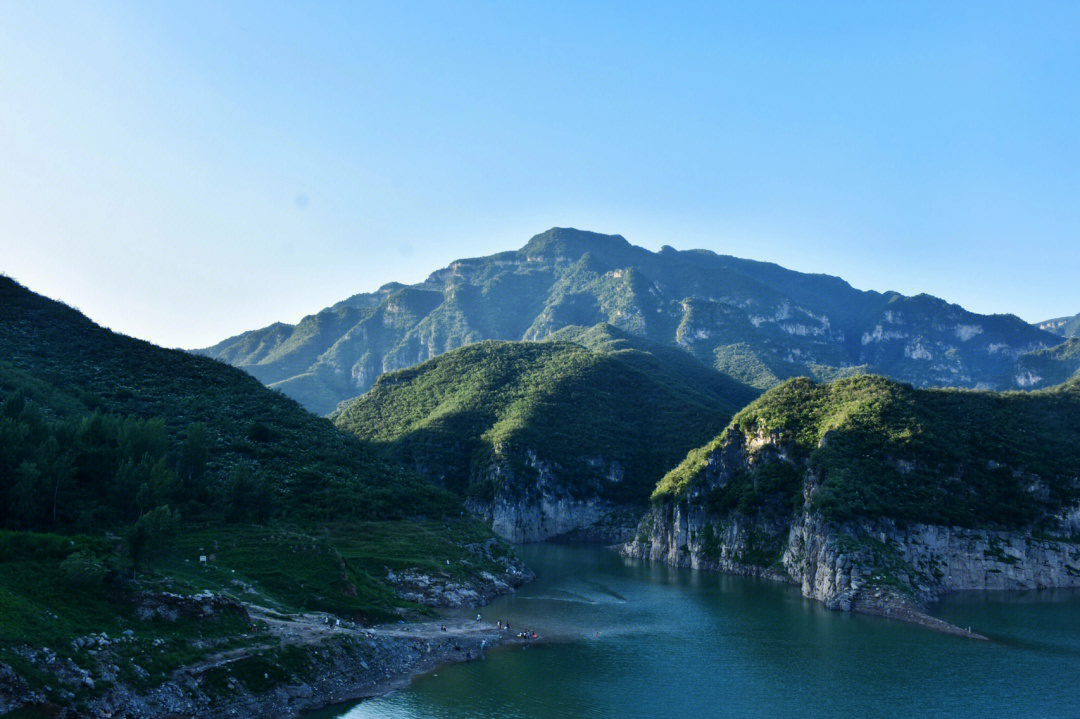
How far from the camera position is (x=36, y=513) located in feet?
210

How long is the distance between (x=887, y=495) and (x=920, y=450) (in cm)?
1267

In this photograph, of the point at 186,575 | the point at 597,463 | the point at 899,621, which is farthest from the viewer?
the point at 597,463

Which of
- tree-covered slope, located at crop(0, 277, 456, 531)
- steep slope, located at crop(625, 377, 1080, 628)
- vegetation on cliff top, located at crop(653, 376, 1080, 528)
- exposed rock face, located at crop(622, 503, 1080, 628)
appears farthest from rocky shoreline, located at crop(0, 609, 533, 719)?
vegetation on cliff top, located at crop(653, 376, 1080, 528)

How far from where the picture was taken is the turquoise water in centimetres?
5791

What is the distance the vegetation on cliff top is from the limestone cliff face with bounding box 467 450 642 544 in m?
41.2

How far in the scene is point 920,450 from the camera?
11662 centimetres

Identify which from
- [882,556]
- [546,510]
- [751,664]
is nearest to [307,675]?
[751,664]

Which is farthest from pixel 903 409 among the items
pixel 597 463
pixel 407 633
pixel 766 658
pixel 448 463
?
pixel 448 463

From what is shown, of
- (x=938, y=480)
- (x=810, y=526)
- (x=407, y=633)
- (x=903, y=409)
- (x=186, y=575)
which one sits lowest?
(x=407, y=633)

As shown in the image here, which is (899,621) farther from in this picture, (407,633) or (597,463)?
(597,463)

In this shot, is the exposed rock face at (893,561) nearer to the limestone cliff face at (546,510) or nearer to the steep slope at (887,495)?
the steep slope at (887,495)

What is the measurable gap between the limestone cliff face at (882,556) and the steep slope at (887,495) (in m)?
0.18

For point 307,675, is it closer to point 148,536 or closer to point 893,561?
point 148,536

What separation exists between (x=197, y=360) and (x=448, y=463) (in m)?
71.2
